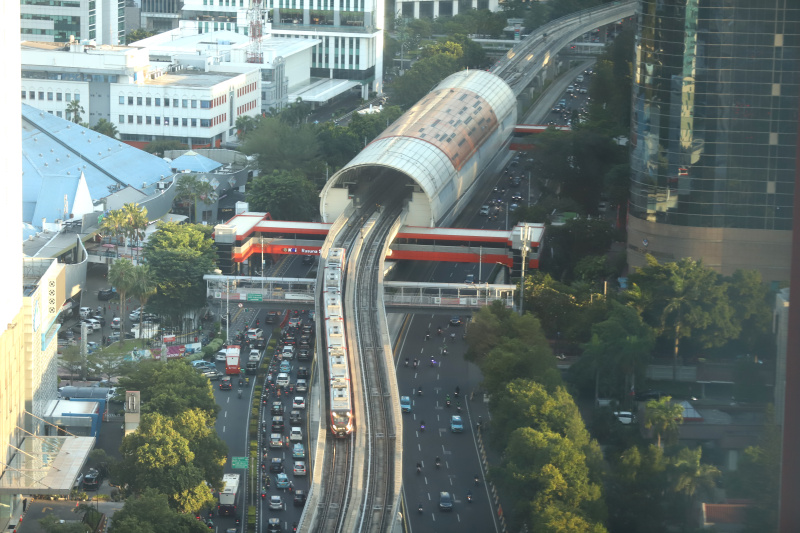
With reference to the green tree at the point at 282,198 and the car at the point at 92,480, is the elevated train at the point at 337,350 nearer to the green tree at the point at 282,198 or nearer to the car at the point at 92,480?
the car at the point at 92,480

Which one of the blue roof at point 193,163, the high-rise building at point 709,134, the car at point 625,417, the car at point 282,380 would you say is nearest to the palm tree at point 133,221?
the blue roof at point 193,163

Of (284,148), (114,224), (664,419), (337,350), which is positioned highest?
(284,148)

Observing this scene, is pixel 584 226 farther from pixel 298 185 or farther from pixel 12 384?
pixel 12 384

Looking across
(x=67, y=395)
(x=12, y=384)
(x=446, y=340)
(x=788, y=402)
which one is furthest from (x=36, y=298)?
(x=788, y=402)

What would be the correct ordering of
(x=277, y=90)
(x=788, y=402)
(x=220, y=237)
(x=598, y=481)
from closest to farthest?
(x=788, y=402) → (x=598, y=481) → (x=220, y=237) → (x=277, y=90)

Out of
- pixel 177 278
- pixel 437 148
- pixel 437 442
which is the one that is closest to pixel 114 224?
pixel 177 278

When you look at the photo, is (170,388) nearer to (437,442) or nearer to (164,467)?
(164,467)
